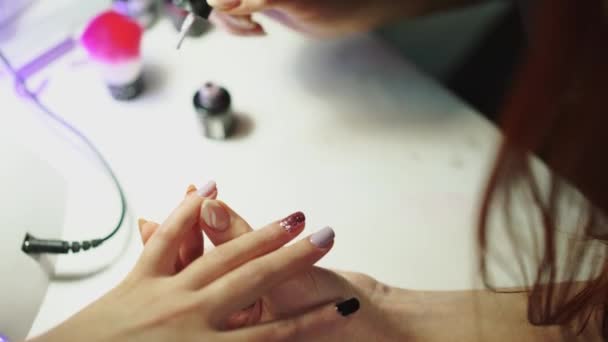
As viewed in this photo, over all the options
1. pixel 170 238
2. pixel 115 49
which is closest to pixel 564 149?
pixel 170 238

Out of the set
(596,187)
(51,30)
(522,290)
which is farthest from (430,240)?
(51,30)

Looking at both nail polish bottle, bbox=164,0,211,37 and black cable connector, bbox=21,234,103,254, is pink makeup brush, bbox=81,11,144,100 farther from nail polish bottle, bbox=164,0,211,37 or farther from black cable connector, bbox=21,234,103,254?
black cable connector, bbox=21,234,103,254

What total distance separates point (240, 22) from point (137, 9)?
7.0 inches

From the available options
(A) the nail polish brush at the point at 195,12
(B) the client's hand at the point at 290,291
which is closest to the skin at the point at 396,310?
(B) the client's hand at the point at 290,291

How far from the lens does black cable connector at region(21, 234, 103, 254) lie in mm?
550

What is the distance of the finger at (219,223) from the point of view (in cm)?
49

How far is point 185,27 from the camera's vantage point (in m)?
0.71

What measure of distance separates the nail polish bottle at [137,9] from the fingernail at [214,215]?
40 centimetres

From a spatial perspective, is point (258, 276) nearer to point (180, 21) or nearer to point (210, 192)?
point (210, 192)

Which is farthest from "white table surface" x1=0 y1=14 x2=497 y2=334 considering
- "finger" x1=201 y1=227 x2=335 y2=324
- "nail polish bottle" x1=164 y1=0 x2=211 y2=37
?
"finger" x1=201 y1=227 x2=335 y2=324

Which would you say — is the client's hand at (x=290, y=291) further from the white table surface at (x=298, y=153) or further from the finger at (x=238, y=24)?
the finger at (x=238, y=24)

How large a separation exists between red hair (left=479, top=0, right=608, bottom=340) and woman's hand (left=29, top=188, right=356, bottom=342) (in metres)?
0.17

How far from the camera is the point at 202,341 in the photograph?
1.37ft

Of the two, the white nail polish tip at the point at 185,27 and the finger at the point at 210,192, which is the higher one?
the white nail polish tip at the point at 185,27
